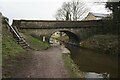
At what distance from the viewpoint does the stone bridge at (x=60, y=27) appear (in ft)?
123

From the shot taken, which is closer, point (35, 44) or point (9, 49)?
point (9, 49)

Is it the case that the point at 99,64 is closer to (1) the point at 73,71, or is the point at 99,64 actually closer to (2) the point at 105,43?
(1) the point at 73,71

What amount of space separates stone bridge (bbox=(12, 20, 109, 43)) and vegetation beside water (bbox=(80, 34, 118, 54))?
2.00 metres

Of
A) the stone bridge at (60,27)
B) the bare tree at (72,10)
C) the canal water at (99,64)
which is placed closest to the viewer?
the canal water at (99,64)

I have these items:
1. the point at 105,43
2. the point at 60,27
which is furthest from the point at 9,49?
the point at 60,27

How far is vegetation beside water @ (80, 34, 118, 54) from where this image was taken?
27.8 meters

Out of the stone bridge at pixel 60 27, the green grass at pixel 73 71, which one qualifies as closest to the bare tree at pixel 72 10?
the stone bridge at pixel 60 27

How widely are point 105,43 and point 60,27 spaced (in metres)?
10.5

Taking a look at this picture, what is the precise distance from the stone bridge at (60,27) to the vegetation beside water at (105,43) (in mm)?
1996

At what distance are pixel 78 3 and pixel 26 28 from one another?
33.8 meters

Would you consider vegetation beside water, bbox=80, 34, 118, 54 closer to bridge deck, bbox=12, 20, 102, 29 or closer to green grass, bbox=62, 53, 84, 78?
bridge deck, bbox=12, 20, 102, 29

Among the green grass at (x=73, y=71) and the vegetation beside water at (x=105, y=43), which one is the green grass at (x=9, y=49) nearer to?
the green grass at (x=73, y=71)

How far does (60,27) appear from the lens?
3969 centimetres

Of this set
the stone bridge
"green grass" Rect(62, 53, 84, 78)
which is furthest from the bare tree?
"green grass" Rect(62, 53, 84, 78)
